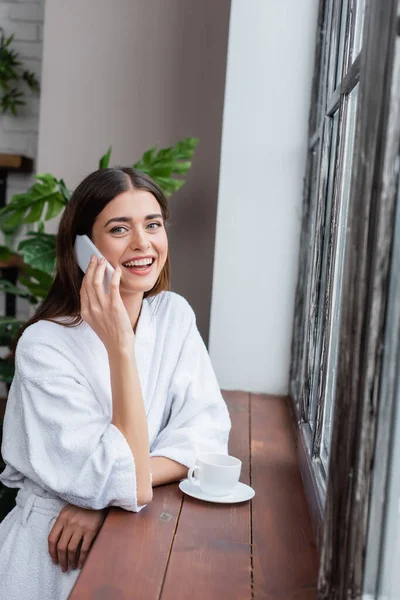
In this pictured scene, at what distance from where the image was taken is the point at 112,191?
156 cm

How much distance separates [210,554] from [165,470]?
0.31m

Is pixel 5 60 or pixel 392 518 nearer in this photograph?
pixel 392 518

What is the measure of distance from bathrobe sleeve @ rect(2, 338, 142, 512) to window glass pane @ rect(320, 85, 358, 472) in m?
0.40

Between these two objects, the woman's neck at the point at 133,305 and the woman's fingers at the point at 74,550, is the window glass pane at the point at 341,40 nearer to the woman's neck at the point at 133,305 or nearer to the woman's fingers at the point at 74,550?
the woman's neck at the point at 133,305

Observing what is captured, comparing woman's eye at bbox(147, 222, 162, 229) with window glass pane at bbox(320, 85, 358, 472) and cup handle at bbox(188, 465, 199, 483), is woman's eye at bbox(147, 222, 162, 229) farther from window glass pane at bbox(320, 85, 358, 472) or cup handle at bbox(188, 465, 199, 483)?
cup handle at bbox(188, 465, 199, 483)

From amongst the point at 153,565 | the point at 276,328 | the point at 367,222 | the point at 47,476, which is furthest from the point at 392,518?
the point at 276,328

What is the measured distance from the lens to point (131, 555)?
1.16 meters

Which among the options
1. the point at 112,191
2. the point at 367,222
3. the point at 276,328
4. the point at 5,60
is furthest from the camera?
the point at 5,60

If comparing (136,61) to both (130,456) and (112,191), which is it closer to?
(112,191)

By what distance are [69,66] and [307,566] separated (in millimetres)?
A: 2237

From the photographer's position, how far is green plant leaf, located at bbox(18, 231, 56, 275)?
2346 mm

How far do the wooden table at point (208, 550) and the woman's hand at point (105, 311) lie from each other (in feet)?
0.99

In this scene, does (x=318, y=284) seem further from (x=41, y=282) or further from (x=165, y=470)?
(x=41, y=282)

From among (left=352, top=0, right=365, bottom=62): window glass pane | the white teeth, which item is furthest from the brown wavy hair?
(left=352, top=0, right=365, bottom=62): window glass pane
